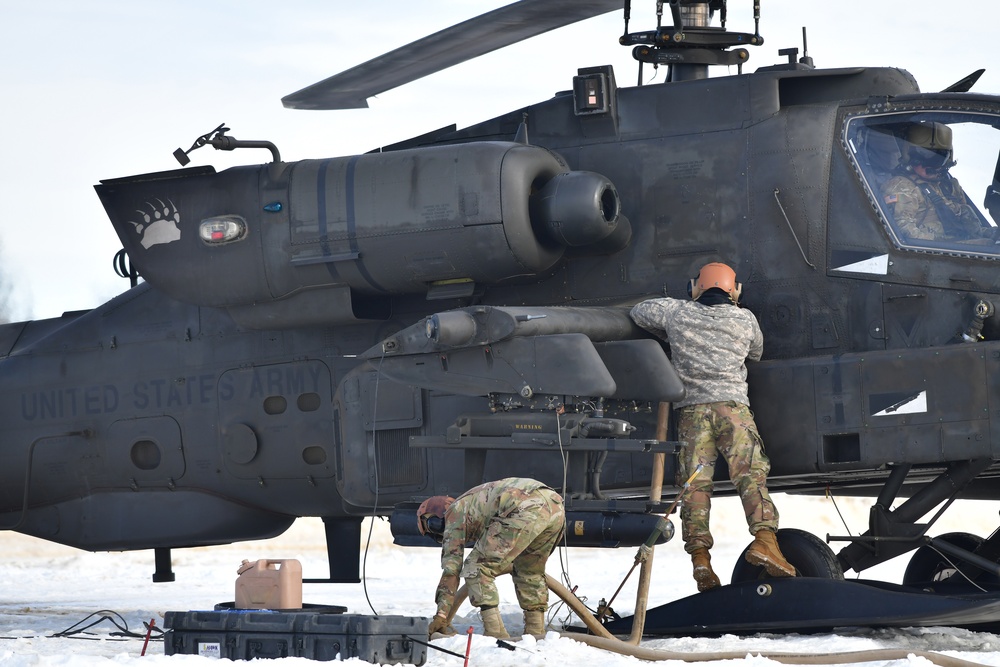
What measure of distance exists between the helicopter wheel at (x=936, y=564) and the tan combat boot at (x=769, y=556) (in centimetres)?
142

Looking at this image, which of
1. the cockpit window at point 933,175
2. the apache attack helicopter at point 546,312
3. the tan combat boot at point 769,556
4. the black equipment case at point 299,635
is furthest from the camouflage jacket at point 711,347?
the black equipment case at point 299,635

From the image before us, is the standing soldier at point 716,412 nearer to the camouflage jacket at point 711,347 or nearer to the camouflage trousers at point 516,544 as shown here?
the camouflage jacket at point 711,347

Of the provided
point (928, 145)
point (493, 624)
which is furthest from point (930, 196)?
point (493, 624)

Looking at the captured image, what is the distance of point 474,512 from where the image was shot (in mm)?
6824

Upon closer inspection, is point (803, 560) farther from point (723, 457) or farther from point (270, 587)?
point (270, 587)

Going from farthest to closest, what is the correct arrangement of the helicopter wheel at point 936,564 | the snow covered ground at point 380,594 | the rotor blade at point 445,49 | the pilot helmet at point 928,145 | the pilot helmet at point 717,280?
the rotor blade at point 445,49, the helicopter wheel at point 936,564, the pilot helmet at point 928,145, the pilot helmet at point 717,280, the snow covered ground at point 380,594

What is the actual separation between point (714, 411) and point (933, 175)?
6.08 feet

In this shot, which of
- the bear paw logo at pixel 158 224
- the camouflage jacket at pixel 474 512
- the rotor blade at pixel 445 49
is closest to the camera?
the camouflage jacket at pixel 474 512

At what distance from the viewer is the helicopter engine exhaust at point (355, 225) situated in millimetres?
8094

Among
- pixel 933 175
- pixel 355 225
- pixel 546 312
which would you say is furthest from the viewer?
pixel 355 225

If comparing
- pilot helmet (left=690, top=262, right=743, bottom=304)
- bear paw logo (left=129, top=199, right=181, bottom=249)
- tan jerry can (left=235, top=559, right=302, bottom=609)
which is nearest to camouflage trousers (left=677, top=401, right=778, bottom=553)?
pilot helmet (left=690, top=262, right=743, bottom=304)

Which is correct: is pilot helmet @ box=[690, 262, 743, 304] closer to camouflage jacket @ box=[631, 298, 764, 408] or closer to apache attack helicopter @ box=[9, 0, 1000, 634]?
camouflage jacket @ box=[631, 298, 764, 408]

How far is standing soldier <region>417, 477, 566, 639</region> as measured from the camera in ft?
21.8

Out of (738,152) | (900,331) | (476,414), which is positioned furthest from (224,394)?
(900,331)
